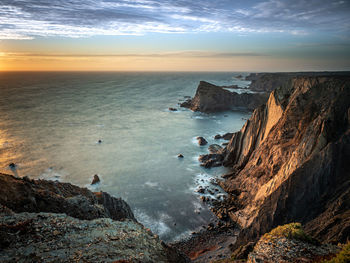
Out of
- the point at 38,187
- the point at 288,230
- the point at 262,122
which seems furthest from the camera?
the point at 262,122

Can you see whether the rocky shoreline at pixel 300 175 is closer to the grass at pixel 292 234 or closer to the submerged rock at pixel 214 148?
the grass at pixel 292 234

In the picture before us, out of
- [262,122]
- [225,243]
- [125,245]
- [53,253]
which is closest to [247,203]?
[225,243]

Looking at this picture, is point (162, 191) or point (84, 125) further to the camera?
point (84, 125)

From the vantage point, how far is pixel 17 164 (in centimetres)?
3997

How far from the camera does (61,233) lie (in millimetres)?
11656

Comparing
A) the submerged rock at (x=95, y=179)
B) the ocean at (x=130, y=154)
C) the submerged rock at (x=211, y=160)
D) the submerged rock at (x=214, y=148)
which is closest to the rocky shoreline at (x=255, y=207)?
the ocean at (x=130, y=154)

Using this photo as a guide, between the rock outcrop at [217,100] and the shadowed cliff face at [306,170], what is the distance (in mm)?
63498

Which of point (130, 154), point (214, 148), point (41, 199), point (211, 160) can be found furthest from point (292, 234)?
point (130, 154)

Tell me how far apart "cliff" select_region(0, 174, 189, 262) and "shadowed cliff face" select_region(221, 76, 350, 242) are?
9772 millimetres

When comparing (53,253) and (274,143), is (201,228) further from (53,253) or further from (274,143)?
(53,253)

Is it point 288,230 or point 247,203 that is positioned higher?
point 288,230

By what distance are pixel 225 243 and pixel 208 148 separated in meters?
27.6

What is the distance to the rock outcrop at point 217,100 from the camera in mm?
91688

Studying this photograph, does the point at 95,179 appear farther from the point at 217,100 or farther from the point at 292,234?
the point at 217,100
